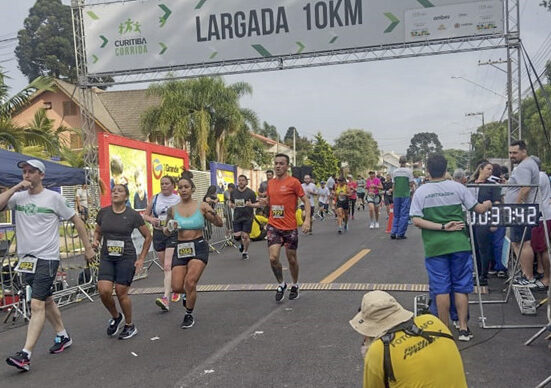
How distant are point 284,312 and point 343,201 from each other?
978 centimetres

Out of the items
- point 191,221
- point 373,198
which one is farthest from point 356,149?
point 191,221

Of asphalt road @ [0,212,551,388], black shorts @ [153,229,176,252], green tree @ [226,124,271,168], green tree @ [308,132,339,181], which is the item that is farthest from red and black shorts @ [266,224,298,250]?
green tree @ [308,132,339,181]

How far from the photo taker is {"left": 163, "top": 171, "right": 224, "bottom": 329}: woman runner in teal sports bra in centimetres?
656

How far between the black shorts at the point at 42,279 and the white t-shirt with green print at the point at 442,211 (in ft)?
12.2

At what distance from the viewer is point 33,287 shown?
5488 mm

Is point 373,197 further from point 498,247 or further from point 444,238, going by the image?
point 444,238

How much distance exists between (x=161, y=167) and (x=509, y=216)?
10563mm

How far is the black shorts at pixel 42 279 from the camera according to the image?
5477 mm

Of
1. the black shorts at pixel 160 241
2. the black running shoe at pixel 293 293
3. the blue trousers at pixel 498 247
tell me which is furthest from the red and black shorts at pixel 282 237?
the blue trousers at pixel 498 247

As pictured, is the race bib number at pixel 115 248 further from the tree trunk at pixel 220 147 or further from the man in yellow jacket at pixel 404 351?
the tree trunk at pixel 220 147

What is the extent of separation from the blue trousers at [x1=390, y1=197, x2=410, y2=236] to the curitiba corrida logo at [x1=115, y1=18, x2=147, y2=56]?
25.5 ft

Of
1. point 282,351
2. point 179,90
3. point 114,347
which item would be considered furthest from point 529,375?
point 179,90

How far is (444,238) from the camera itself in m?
5.27

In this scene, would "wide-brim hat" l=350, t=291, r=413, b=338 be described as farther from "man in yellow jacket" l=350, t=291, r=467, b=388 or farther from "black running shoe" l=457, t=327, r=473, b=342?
"black running shoe" l=457, t=327, r=473, b=342
